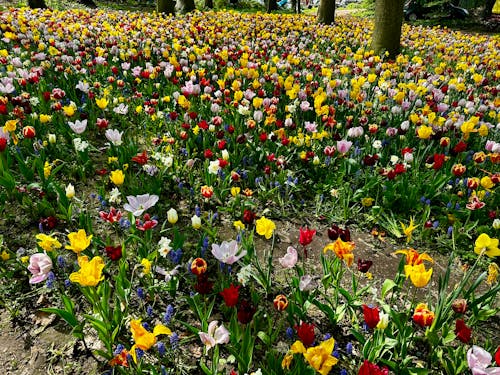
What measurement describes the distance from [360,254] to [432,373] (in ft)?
3.58

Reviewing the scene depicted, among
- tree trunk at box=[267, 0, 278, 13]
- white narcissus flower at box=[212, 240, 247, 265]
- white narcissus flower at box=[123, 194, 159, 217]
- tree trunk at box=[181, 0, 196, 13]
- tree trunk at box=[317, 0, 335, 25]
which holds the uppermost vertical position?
tree trunk at box=[267, 0, 278, 13]

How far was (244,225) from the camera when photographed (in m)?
2.96

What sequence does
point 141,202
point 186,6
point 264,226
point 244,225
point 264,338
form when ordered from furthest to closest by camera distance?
point 186,6 → point 244,225 → point 141,202 → point 264,226 → point 264,338

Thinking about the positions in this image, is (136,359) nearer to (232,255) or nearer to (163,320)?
(163,320)

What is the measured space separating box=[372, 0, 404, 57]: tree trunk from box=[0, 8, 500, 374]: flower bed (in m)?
3.10

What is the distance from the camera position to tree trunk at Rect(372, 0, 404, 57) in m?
8.53

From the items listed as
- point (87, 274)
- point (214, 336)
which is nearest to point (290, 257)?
point (214, 336)

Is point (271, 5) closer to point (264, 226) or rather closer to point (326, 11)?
point (326, 11)

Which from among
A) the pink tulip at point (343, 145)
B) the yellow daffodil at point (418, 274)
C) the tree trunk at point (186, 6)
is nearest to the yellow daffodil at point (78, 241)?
the yellow daffodil at point (418, 274)

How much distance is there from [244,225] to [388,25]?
7.61 meters

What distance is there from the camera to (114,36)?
297 inches

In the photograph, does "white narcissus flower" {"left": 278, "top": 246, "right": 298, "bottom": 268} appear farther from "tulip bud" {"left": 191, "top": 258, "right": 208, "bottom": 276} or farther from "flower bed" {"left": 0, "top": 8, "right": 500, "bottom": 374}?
"tulip bud" {"left": 191, "top": 258, "right": 208, "bottom": 276}

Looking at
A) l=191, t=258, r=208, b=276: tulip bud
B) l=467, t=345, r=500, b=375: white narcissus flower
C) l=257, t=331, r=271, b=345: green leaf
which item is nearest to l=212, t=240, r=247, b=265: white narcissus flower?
l=191, t=258, r=208, b=276: tulip bud

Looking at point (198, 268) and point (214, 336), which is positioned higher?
point (198, 268)
